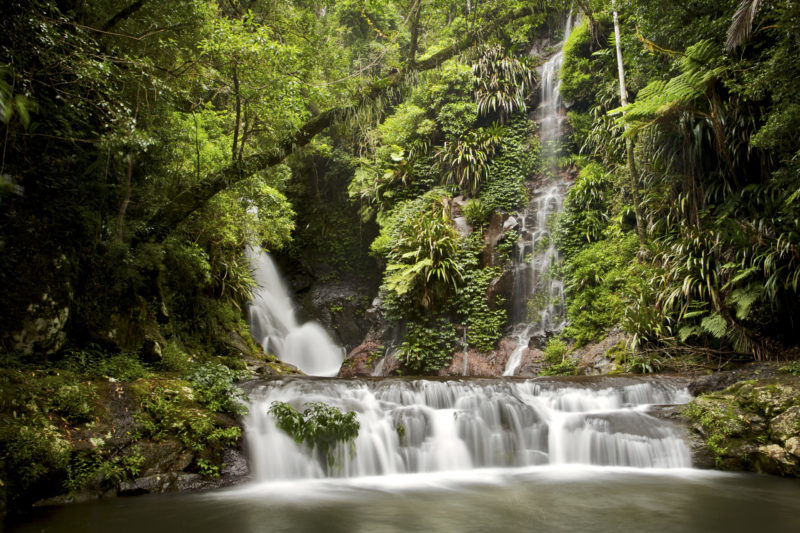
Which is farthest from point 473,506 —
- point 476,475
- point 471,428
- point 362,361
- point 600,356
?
point 362,361

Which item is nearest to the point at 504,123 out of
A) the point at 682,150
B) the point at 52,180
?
the point at 682,150

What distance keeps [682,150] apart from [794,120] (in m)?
2.94

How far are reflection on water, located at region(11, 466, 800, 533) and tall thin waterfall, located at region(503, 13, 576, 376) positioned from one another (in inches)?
260

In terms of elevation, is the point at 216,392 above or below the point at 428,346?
below

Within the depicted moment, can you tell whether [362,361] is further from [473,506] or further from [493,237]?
[473,506]

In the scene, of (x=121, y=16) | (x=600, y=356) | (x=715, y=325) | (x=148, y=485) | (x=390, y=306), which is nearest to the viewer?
(x=148, y=485)

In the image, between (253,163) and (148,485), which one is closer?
(148,485)

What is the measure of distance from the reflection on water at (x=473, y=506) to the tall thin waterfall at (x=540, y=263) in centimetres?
660

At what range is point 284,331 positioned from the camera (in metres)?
14.1

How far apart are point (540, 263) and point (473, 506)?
381 inches

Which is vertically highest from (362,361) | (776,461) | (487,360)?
(362,361)

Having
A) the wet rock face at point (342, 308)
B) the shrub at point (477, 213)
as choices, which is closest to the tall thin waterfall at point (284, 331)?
the wet rock face at point (342, 308)

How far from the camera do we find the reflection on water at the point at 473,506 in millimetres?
3709

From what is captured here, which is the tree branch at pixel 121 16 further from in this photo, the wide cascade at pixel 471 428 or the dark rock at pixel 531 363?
the dark rock at pixel 531 363
